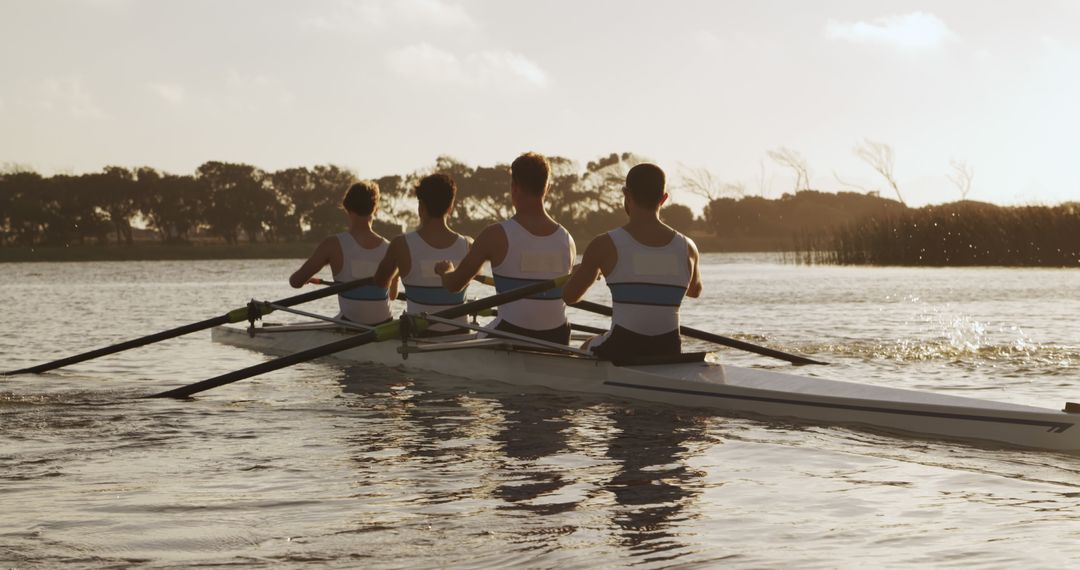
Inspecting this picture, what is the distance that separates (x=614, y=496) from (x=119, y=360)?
34.0 ft

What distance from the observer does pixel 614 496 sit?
6.23m

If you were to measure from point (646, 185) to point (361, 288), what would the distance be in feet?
17.6

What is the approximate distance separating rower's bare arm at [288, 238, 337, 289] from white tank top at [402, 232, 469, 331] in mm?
1325

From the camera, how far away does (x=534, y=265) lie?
10031mm

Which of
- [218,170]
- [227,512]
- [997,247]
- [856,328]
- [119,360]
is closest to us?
[227,512]

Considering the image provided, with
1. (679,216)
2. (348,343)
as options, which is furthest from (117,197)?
(348,343)

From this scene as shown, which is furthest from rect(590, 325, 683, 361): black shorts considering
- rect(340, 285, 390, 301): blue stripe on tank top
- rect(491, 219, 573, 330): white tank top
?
rect(340, 285, 390, 301): blue stripe on tank top

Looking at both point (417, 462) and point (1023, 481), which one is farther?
point (417, 462)

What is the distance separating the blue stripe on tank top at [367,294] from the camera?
43.0ft

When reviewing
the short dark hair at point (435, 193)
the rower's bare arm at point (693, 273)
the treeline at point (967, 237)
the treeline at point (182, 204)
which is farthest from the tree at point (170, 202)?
the rower's bare arm at point (693, 273)

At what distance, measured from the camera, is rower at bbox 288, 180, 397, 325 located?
12.8 metres

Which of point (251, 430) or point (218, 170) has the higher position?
point (218, 170)

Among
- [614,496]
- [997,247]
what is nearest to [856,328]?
[614,496]

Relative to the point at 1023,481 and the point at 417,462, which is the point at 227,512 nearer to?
the point at 417,462
